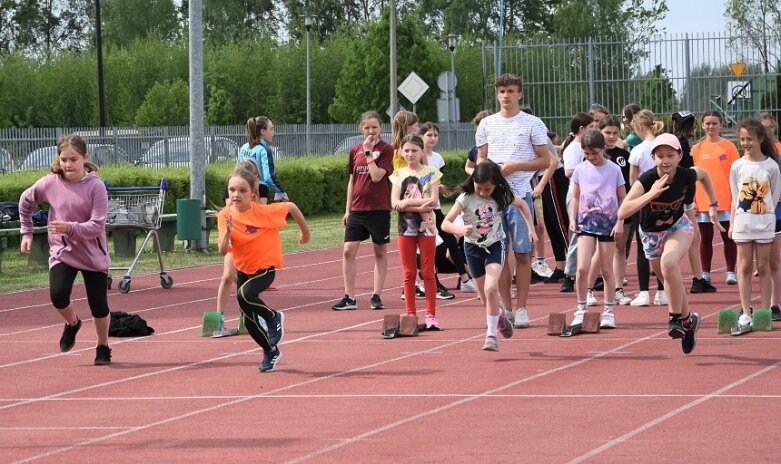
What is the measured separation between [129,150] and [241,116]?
3597 cm

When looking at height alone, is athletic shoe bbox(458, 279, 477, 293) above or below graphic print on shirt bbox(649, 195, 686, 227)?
below

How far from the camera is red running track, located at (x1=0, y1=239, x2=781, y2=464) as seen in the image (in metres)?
7.74

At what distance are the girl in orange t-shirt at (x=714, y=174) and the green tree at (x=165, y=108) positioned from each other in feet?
157

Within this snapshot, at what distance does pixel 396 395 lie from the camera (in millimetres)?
9469

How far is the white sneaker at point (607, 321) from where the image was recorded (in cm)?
1254

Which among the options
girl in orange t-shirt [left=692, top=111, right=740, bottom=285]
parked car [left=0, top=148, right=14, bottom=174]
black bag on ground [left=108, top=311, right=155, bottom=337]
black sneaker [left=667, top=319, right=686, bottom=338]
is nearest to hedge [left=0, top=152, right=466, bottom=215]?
parked car [left=0, top=148, right=14, bottom=174]

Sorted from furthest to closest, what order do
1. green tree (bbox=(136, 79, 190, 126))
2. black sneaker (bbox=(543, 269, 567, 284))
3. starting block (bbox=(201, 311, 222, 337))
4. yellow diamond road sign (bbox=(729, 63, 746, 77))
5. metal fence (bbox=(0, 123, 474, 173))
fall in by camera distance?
green tree (bbox=(136, 79, 190, 126)) → metal fence (bbox=(0, 123, 474, 173)) → yellow diamond road sign (bbox=(729, 63, 746, 77)) → black sneaker (bbox=(543, 269, 567, 284)) → starting block (bbox=(201, 311, 222, 337))

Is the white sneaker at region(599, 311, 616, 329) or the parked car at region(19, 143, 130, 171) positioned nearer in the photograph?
the white sneaker at region(599, 311, 616, 329)

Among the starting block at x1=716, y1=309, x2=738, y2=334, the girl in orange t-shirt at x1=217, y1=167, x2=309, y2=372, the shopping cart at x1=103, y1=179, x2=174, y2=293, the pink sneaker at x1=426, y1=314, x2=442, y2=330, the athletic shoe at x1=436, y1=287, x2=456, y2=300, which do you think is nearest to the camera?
the girl in orange t-shirt at x1=217, y1=167, x2=309, y2=372

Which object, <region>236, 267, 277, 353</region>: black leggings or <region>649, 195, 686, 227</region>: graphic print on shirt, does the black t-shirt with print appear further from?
<region>236, 267, 277, 353</region>: black leggings

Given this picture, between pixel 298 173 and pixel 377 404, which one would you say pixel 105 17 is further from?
pixel 377 404

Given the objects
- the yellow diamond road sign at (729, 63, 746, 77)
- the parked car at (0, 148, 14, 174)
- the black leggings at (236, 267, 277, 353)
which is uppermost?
the yellow diamond road sign at (729, 63, 746, 77)

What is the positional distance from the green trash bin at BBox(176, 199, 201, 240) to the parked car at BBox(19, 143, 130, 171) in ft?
43.7

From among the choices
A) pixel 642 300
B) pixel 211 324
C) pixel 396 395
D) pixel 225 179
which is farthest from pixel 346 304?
pixel 225 179
